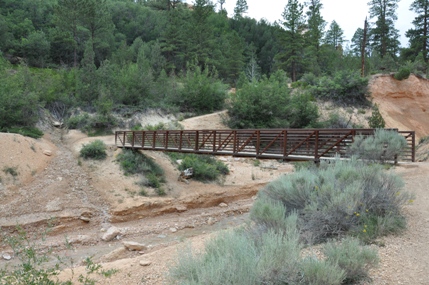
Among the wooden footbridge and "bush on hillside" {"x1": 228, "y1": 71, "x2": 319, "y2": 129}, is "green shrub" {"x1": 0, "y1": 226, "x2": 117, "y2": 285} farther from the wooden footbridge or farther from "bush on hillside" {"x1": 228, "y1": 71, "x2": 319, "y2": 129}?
"bush on hillside" {"x1": 228, "y1": 71, "x2": 319, "y2": 129}

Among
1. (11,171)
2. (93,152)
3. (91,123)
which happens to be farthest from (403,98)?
(11,171)

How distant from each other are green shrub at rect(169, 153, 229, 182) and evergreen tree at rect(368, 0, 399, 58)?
122ft

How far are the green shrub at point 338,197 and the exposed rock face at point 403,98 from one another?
2963 centimetres

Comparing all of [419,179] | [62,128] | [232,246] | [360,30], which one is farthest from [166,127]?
Result: [360,30]

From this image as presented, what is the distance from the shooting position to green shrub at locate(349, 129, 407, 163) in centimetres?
886

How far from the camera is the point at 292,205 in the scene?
685 cm

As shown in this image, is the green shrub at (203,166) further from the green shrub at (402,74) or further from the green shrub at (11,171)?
the green shrub at (402,74)

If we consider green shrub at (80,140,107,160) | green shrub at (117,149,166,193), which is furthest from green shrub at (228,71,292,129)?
green shrub at (80,140,107,160)

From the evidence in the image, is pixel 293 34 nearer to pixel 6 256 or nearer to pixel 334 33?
pixel 334 33

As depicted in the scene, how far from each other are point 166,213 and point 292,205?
10.5 m

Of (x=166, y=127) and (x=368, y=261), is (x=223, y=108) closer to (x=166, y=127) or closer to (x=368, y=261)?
(x=166, y=127)

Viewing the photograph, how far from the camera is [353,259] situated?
3.90 m

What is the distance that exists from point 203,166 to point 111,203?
663cm

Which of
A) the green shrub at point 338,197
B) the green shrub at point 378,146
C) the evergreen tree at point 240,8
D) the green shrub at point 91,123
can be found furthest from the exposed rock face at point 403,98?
the evergreen tree at point 240,8
